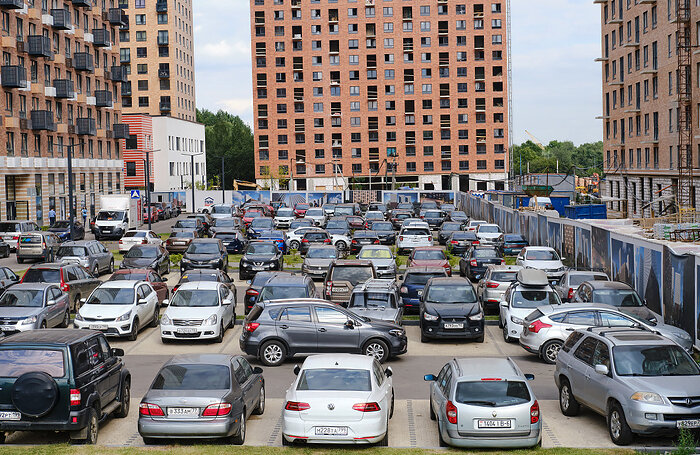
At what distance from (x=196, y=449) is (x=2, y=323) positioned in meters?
11.2

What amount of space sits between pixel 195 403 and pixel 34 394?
2224 mm

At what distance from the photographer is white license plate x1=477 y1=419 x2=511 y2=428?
40.1 feet

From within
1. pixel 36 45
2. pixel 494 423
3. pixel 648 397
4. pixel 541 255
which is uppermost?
pixel 36 45

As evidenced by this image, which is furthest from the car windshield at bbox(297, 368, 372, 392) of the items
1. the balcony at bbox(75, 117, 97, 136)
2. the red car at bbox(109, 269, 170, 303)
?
the balcony at bbox(75, 117, 97, 136)

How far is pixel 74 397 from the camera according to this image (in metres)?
12.6

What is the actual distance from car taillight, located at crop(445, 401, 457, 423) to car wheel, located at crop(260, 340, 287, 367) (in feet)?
25.7

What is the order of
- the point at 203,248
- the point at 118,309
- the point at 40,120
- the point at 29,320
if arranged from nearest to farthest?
the point at 29,320
the point at 118,309
the point at 203,248
the point at 40,120

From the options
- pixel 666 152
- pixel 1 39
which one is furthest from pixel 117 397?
pixel 666 152

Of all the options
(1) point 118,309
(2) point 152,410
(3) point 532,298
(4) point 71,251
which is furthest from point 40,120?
(2) point 152,410

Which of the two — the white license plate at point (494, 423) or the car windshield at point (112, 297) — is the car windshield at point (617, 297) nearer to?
the white license plate at point (494, 423)

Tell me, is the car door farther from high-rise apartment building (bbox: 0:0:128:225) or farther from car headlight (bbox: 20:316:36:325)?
high-rise apartment building (bbox: 0:0:128:225)

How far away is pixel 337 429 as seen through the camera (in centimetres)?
1228

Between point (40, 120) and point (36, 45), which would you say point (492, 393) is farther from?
point (36, 45)

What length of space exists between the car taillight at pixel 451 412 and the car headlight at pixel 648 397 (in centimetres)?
266
